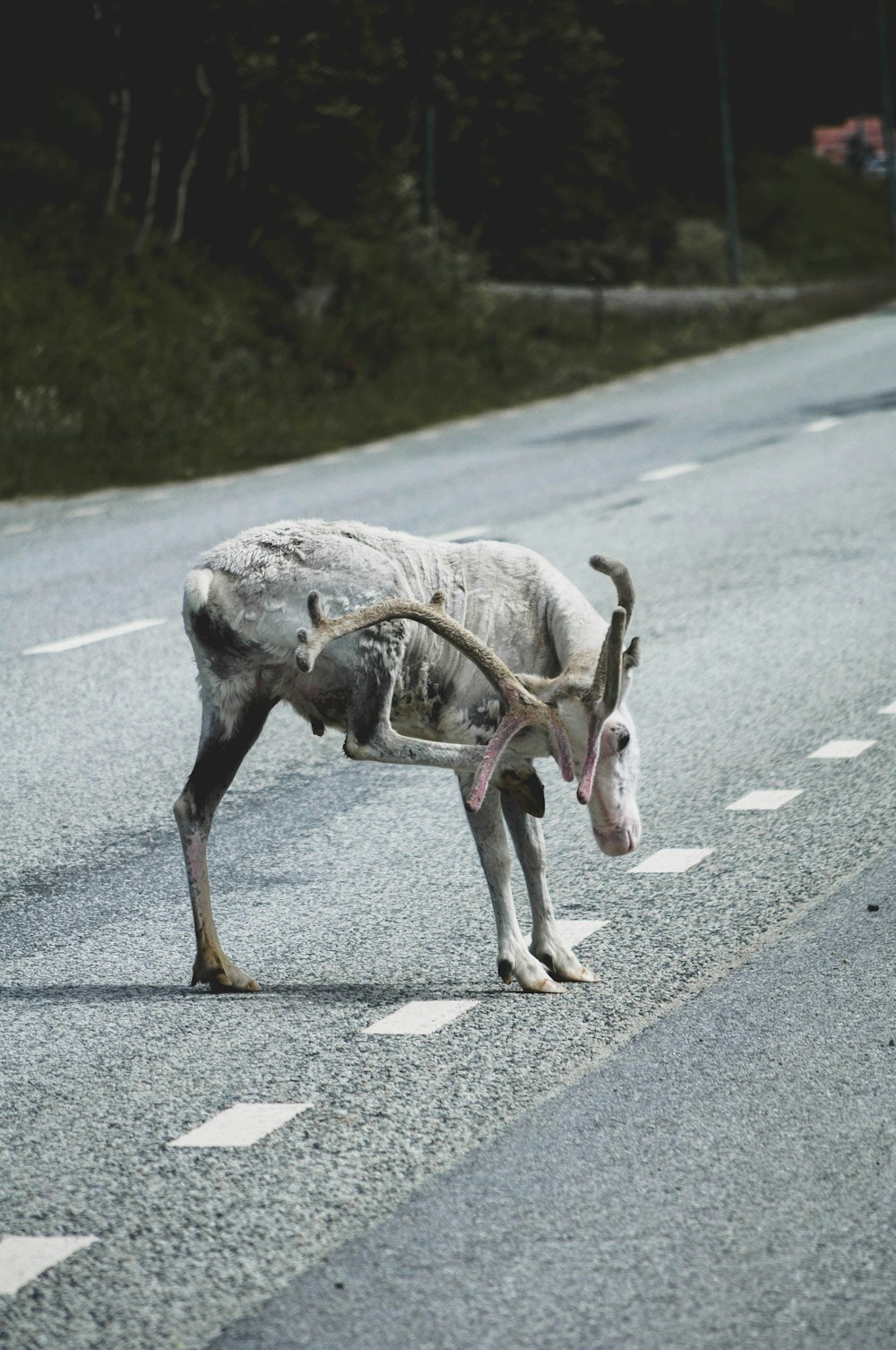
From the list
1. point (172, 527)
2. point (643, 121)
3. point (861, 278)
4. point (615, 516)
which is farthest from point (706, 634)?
point (643, 121)

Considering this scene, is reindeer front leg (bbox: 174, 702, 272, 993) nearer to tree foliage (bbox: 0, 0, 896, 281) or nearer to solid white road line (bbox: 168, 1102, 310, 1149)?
solid white road line (bbox: 168, 1102, 310, 1149)

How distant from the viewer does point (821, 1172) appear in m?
4.95

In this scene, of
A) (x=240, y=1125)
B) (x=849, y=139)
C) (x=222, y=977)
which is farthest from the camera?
(x=849, y=139)

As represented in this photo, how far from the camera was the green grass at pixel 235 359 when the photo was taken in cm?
2172

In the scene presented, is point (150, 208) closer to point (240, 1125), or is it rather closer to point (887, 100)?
point (240, 1125)

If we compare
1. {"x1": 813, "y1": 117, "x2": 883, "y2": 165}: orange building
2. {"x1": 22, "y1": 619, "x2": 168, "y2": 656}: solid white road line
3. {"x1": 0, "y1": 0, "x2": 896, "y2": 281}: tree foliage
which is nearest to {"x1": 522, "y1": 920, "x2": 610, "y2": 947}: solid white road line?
{"x1": 22, "y1": 619, "x2": 168, "y2": 656}: solid white road line

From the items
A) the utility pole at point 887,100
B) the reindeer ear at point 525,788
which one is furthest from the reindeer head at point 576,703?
the utility pole at point 887,100

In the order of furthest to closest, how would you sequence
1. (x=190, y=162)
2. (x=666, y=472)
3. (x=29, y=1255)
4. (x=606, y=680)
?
(x=190, y=162) → (x=666, y=472) → (x=606, y=680) → (x=29, y=1255)

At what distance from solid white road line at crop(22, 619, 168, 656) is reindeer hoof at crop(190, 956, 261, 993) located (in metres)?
5.82

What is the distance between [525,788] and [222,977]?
44.2 inches

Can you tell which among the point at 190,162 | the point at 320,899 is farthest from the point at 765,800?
the point at 190,162

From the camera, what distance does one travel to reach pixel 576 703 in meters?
6.11

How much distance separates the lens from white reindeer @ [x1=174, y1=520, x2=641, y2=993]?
20.3 ft

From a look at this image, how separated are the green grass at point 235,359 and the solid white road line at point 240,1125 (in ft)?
48.2
